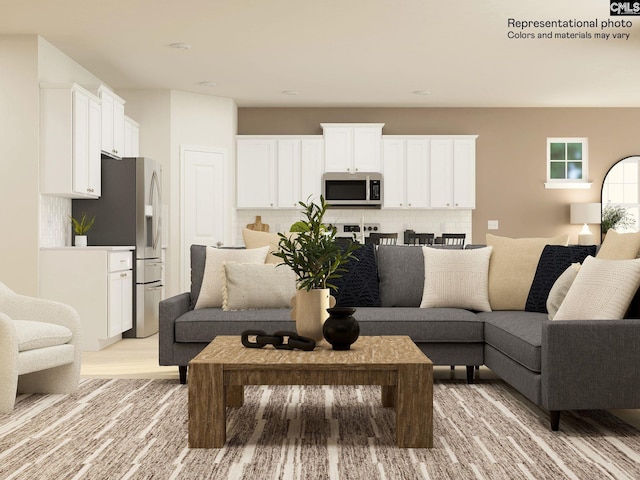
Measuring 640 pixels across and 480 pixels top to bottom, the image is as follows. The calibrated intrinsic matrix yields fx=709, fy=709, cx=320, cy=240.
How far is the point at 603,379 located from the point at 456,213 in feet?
21.7

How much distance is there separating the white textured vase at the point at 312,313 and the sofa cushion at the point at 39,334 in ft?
5.09

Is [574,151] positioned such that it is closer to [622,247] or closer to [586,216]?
[586,216]

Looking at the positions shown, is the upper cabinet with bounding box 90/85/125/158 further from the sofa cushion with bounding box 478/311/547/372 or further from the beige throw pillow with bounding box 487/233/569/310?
the sofa cushion with bounding box 478/311/547/372

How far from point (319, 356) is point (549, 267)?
2058 mm

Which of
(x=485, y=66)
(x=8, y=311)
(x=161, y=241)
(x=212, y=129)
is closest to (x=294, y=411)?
(x=8, y=311)

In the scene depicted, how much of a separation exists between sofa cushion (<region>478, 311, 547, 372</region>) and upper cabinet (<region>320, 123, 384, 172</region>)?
506cm

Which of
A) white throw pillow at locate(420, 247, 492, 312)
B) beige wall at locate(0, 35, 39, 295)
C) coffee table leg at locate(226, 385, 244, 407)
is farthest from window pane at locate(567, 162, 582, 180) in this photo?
coffee table leg at locate(226, 385, 244, 407)

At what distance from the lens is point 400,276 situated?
5031 millimetres

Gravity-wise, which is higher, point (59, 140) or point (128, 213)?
point (59, 140)

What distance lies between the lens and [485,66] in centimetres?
760

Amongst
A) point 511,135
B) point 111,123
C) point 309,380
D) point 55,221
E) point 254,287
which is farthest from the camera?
point 511,135

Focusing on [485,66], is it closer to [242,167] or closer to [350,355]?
[242,167]

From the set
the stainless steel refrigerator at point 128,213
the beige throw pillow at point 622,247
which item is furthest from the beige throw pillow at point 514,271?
the stainless steel refrigerator at point 128,213

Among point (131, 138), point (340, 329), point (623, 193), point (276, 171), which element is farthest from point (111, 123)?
point (623, 193)
